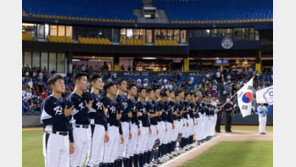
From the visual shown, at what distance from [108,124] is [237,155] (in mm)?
7554

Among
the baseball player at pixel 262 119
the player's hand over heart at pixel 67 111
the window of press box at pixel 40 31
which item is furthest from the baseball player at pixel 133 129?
the window of press box at pixel 40 31

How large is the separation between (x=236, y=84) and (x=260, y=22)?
38.8 feet

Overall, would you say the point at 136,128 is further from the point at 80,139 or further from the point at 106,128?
the point at 80,139

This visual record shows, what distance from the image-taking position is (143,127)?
1291 centimetres

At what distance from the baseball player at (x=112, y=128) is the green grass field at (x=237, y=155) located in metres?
3.69

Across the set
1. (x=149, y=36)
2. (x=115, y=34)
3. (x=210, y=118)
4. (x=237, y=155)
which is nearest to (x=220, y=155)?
(x=237, y=155)

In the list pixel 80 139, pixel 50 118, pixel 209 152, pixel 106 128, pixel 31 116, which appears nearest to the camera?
pixel 50 118

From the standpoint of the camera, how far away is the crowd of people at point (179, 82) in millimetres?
37000

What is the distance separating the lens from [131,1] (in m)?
58.8

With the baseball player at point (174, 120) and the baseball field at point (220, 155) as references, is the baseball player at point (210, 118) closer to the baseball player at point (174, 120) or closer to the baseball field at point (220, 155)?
the baseball field at point (220, 155)

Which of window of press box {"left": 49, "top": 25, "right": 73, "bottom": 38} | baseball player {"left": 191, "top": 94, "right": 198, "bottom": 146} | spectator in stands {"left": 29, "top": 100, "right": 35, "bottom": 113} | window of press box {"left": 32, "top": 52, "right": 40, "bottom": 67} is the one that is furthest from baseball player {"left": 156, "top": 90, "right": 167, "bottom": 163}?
window of press box {"left": 49, "top": 25, "right": 73, "bottom": 38}

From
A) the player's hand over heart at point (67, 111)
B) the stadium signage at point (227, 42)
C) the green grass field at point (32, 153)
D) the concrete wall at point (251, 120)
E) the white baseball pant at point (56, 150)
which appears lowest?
the concrete wall at point (251, 120)

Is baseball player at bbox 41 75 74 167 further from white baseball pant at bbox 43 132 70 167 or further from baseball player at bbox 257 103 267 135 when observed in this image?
baseball player at bbox 257 103 267 135

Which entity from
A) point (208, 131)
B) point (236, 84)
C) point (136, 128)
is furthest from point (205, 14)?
point (136, 128)
